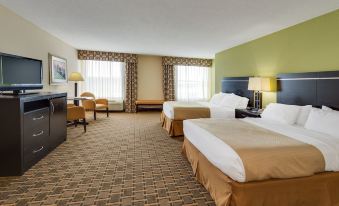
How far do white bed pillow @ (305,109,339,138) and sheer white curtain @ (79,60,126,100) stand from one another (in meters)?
6.94

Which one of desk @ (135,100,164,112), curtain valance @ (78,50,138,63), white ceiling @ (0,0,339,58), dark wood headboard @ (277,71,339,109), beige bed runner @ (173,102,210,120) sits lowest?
beige bed runner @ (173,102,210,120)

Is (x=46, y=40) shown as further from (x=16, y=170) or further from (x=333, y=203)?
(x=333, y=203)

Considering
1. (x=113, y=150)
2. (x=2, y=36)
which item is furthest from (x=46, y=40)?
(x=113, y=150)

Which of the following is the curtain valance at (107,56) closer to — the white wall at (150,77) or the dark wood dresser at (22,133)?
the white wall at (150,77)

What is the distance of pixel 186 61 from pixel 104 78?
3.56m

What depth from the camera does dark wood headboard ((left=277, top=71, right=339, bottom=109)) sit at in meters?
3.13

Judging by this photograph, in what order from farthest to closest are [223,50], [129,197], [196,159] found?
1. [223,50]
2. [196,159]
3. [129,197]

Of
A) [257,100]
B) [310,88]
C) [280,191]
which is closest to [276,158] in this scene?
[280,191]

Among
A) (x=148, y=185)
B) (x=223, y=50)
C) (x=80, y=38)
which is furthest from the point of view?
(x=223, y=50)

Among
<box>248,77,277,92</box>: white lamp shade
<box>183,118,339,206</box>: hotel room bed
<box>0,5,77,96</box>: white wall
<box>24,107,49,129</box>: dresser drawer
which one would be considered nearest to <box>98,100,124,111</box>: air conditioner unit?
<box>0,5,77,96</box>: white wall

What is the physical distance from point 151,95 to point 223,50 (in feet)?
12.0

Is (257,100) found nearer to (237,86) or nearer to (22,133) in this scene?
(237,86)

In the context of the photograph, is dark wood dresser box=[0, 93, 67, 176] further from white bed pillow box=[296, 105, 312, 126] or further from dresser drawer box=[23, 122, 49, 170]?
white bed pillow box=[296, 105, 312, 126]

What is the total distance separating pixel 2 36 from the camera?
3303 millimetres
